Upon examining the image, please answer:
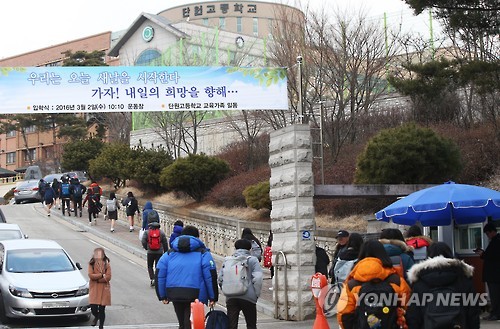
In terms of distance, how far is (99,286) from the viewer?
1448 centimetres

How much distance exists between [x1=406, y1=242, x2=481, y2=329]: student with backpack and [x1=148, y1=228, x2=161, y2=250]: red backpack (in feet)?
38.4

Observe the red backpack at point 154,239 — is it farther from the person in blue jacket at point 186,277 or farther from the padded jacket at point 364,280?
the padded jacket at point 364,280

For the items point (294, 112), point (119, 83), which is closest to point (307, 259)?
point (119, 83)

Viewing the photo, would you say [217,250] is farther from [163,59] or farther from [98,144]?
[98,144]

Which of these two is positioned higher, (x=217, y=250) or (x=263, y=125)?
(x=263, y=125)

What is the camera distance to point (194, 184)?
3644 centimetres

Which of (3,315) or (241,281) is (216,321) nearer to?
(241,281)

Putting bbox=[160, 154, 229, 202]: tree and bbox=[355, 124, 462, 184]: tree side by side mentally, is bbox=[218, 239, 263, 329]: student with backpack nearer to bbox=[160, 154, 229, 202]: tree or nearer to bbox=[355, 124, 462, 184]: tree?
bbox=[355, 124, 462, 184]: tree

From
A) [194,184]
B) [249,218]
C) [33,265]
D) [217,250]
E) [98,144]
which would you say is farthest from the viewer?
[98,144]

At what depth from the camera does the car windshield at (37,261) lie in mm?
16969

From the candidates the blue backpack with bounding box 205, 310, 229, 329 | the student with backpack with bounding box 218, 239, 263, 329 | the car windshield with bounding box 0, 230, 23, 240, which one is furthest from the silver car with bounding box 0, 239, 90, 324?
the blue backpack with bounding box 205, 310, 229, 329

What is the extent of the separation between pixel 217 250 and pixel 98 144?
3232cm

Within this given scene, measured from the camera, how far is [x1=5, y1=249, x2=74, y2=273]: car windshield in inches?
668

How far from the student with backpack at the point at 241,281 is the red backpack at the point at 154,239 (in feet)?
26.0
